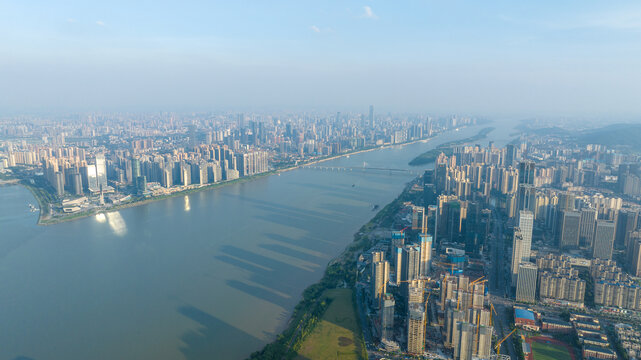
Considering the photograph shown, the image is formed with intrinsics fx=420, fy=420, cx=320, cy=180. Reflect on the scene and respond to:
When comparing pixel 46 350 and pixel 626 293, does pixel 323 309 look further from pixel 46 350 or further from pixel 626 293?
pixel 626 293

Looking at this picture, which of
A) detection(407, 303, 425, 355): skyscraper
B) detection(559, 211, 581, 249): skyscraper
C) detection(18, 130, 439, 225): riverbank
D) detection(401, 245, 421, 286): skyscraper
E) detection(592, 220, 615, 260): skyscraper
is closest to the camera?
detection(407, 303, 425, 355): skyscraper

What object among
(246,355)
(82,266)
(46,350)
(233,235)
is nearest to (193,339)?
(246,355)

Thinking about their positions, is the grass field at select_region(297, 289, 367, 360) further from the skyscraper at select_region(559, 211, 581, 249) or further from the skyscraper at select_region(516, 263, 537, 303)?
the skyscraper at select_region(559, 211, 581, 249)

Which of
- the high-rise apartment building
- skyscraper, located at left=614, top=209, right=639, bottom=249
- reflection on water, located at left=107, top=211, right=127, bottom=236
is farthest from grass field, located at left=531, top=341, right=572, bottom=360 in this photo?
reflection on water, located at left=107, top=211, right=127, bottom=236

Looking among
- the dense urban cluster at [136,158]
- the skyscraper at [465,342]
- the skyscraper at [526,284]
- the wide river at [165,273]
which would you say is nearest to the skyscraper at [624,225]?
the skyscraper at [526,284]

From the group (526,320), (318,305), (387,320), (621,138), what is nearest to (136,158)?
(318,305)

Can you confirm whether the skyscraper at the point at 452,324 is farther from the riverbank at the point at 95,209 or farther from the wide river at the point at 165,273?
the riverbank at the point at 95,209
